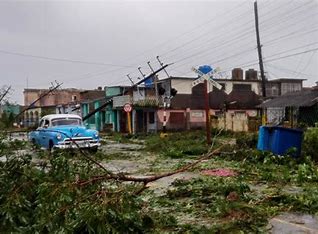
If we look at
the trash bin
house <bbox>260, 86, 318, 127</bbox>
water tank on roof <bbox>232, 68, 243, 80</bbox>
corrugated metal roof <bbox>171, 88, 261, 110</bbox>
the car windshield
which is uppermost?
water tank on roof <bbox>232, 68, 243, 80</bbox>

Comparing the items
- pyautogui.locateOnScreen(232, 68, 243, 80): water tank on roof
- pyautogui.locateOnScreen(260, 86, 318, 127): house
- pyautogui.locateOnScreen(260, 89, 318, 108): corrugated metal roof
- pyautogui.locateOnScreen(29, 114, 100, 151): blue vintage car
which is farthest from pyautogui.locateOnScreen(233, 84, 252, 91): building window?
pyautogui.locateOnScreen(29, 114, 100, 151): blue vintage car

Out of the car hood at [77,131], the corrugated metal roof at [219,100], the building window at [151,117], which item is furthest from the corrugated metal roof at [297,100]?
the car hood at [77,131]

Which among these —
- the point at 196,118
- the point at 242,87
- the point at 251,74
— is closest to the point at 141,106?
the point at 196,118

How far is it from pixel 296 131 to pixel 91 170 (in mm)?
8770

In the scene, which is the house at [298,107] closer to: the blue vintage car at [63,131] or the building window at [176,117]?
the building window at [176,117]

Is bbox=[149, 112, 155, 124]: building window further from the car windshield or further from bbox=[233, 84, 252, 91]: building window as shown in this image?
the car windshield

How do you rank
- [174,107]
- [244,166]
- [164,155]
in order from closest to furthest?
1. [244,166]
2. [164,155]
3. [174,107]

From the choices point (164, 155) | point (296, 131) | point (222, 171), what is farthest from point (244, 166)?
point (164, 155)

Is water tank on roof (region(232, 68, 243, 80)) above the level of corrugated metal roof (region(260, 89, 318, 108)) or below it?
above

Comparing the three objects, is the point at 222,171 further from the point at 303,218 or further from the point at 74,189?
the point at 74,189

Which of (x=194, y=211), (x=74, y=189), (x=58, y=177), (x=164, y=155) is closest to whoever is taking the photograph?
(x=74, y=189)

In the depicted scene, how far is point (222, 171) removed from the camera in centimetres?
1199

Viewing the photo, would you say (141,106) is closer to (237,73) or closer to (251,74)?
(237,73)

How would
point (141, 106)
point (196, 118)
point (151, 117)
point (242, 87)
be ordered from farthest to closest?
point (242, 87)
point (151, 117)
point (196, 118)
point (141, 106)
